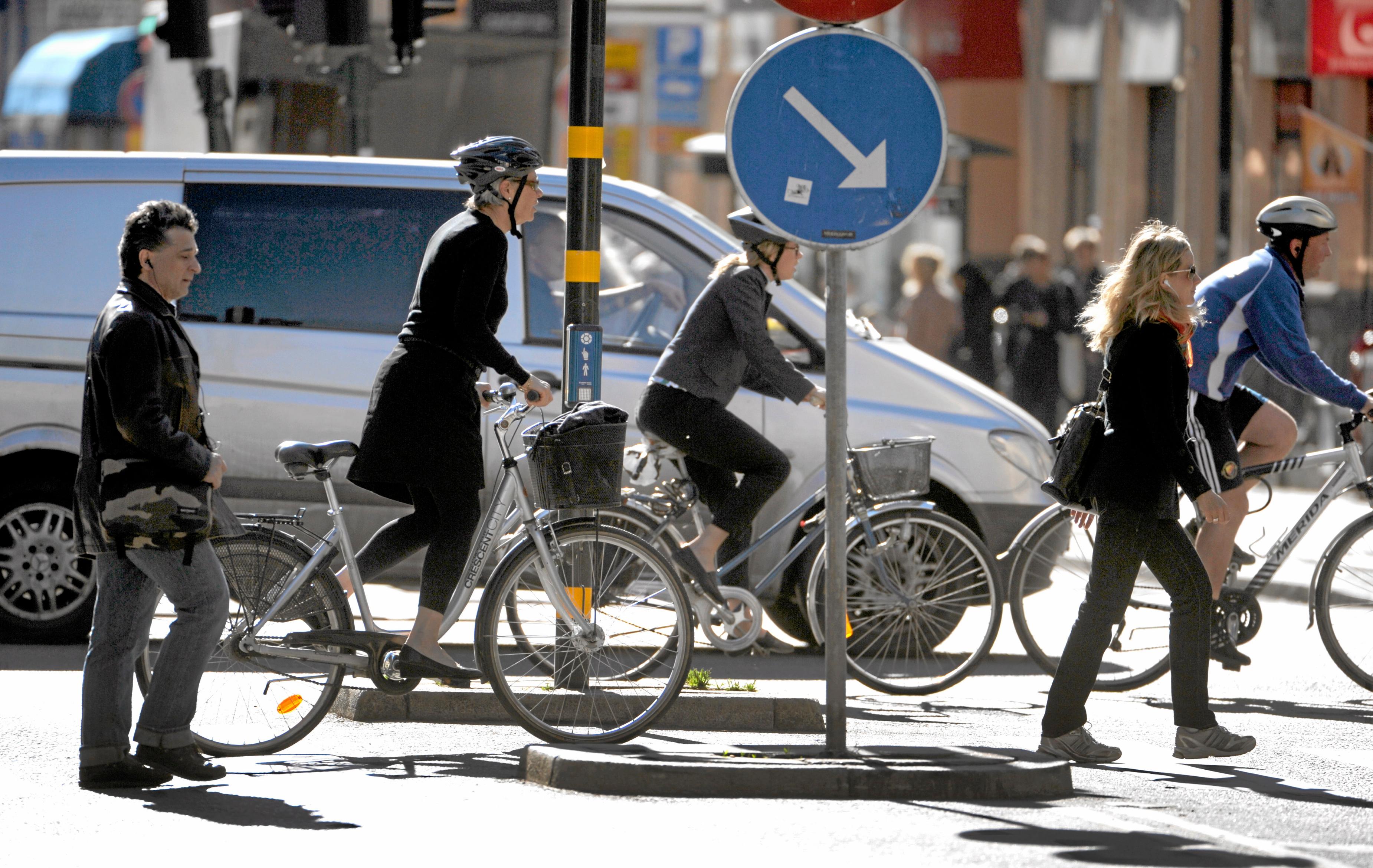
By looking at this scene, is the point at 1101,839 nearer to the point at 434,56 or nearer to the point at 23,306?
the point at 23,306

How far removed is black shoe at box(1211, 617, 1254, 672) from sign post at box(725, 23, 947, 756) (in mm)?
2304

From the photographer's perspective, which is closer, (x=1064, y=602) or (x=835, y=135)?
(x=835, y=135)

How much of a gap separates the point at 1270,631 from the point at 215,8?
9.39 m

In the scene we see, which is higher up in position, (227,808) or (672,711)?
(672,711)

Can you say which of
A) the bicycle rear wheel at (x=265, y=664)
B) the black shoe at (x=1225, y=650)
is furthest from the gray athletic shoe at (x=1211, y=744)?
the bicycle rear wheel at (x=265, y=664)

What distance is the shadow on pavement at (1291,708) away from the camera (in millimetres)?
7641

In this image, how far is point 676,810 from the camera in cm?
583

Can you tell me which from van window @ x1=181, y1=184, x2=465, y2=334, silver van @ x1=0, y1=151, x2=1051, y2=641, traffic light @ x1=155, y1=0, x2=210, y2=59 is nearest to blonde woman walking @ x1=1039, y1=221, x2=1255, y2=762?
silver van @ x1=0, y1=151, x2=1051, y2=641

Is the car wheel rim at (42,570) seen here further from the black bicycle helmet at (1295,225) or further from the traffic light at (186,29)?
the black bicycle helmet at (1295,225)

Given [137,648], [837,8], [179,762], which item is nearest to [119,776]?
[179,762]

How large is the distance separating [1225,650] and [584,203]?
2.92 metres

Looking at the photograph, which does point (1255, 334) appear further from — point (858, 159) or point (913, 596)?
point (858, 159)

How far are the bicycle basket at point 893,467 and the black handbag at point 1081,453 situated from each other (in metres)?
1.11

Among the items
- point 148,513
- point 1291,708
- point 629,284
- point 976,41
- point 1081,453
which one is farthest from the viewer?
point 976,41
